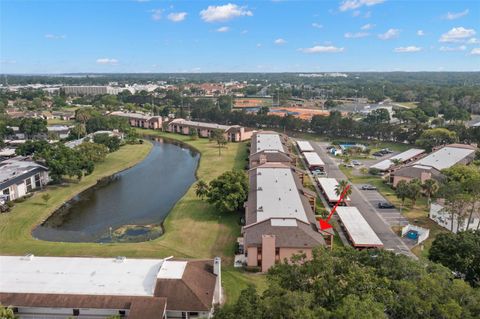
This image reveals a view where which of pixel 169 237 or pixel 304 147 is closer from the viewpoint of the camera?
pixel 169 237

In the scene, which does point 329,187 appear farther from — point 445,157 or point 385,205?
point 445,157

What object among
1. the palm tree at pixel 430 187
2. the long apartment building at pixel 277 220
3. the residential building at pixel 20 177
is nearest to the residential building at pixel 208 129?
the long apartment building at pixel 277 220

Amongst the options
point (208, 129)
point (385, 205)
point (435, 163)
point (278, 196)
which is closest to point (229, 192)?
point (278, 196)

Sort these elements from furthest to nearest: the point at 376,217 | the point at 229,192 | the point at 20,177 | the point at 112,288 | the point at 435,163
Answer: the point at 435,163
the point at 20,177
the point at 376,217
the point at 229,192
the point at 112,288

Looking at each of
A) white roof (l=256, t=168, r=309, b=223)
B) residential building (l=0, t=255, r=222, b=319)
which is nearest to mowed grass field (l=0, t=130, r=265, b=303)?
residential building (l=0, t=255, r=222, b=319)

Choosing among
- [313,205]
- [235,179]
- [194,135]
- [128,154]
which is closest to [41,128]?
[128,154]

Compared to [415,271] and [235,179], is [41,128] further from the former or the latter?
[415,271]

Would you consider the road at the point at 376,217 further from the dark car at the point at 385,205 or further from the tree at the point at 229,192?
the tree at the point at 229,192
